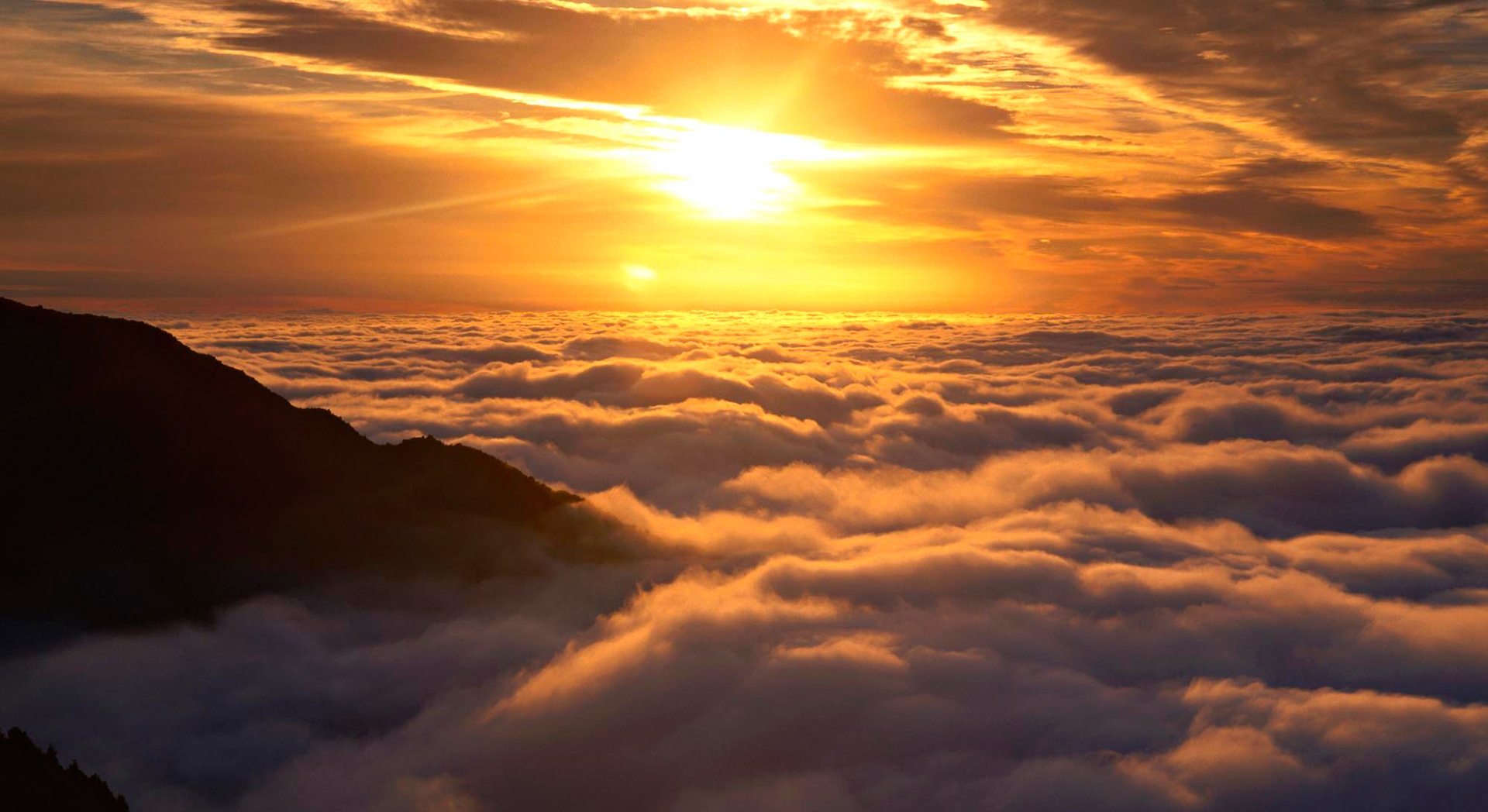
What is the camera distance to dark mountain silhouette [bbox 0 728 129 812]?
31.7 metres

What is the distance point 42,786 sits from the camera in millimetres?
32531

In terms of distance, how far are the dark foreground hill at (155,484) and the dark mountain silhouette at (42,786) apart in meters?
30.3

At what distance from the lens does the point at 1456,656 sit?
94.5 m

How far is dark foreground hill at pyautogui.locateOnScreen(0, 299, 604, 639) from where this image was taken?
60.2 metres

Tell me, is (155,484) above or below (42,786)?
above

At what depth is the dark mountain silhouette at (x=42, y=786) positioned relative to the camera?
31.7 meters

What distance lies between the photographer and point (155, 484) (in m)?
62.9

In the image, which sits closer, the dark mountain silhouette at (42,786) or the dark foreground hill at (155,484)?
the dark mountain silhouette at (42,786)

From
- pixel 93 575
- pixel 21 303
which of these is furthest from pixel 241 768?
pixel 21 303

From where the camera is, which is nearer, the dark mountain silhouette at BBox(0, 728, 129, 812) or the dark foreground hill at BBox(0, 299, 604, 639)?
the dark mountain silhouette at BBox(0, 728, 129, 812)

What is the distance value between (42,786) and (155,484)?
34.3 meters

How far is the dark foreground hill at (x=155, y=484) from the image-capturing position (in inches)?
2368

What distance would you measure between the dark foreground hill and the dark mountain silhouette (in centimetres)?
3029

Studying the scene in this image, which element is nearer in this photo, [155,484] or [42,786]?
[42,786]
